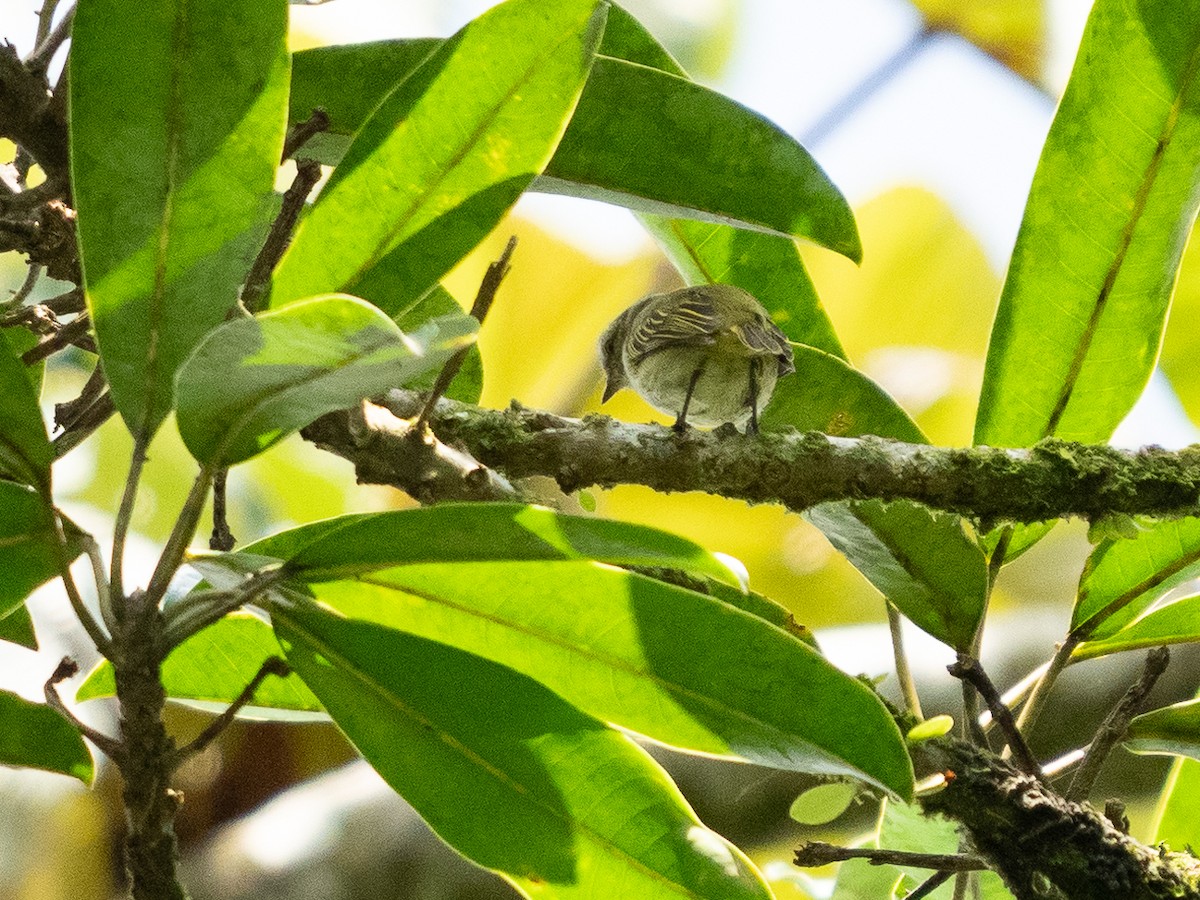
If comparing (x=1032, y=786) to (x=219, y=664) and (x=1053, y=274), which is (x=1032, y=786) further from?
(x=219, y=664)

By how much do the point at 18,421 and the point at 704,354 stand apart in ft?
3.89

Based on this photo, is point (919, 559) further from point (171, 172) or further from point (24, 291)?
point (24, 291)

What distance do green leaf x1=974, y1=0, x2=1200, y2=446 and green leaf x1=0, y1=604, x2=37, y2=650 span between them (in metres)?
1.00

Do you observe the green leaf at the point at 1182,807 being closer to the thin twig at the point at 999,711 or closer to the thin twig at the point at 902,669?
the thin twig at the point at 902,669

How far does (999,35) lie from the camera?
3102 millimetres

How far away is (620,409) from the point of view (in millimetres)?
2896

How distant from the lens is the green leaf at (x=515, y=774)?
0.80m

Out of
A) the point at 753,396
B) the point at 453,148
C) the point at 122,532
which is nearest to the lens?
the point at 122,532

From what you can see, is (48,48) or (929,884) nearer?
(48,48)

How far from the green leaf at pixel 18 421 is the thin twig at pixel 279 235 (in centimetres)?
20

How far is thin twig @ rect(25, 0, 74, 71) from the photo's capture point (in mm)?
833

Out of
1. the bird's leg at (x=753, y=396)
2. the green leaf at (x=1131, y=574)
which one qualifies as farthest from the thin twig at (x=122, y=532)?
the green leaf at (x=1131, y=574)

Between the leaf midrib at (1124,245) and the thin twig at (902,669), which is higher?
the leaf midrib at (1124,245)

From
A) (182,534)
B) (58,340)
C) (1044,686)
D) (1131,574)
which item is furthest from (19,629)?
(1131,574)
